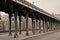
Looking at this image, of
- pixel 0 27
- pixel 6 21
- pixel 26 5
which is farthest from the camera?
pixel 6 21

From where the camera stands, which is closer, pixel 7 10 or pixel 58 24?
pixel 7 10

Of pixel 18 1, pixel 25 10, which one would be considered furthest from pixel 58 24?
pixel 18 1

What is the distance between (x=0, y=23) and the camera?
355 ft

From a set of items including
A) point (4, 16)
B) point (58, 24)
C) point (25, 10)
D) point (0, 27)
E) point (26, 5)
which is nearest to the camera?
point (26, 5)

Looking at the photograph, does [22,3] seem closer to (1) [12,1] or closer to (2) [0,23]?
(1) [12,1]

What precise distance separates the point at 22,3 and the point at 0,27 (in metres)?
63.6

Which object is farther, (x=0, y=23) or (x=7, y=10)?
(x=0, y=23)

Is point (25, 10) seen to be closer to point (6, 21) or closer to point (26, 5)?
point (26, 5)

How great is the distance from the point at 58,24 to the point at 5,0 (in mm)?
126741

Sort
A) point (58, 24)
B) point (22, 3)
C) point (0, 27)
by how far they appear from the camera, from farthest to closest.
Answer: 1. point (58, 24)
2. point (0, 27)
3. point (22, 3)

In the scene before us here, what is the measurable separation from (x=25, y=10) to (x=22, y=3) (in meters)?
8.07

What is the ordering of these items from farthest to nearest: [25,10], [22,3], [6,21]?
[6,21] → [25,10] → [22,3]

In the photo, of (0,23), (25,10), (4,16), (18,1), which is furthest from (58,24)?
(18,1)

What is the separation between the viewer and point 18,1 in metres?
37.3
